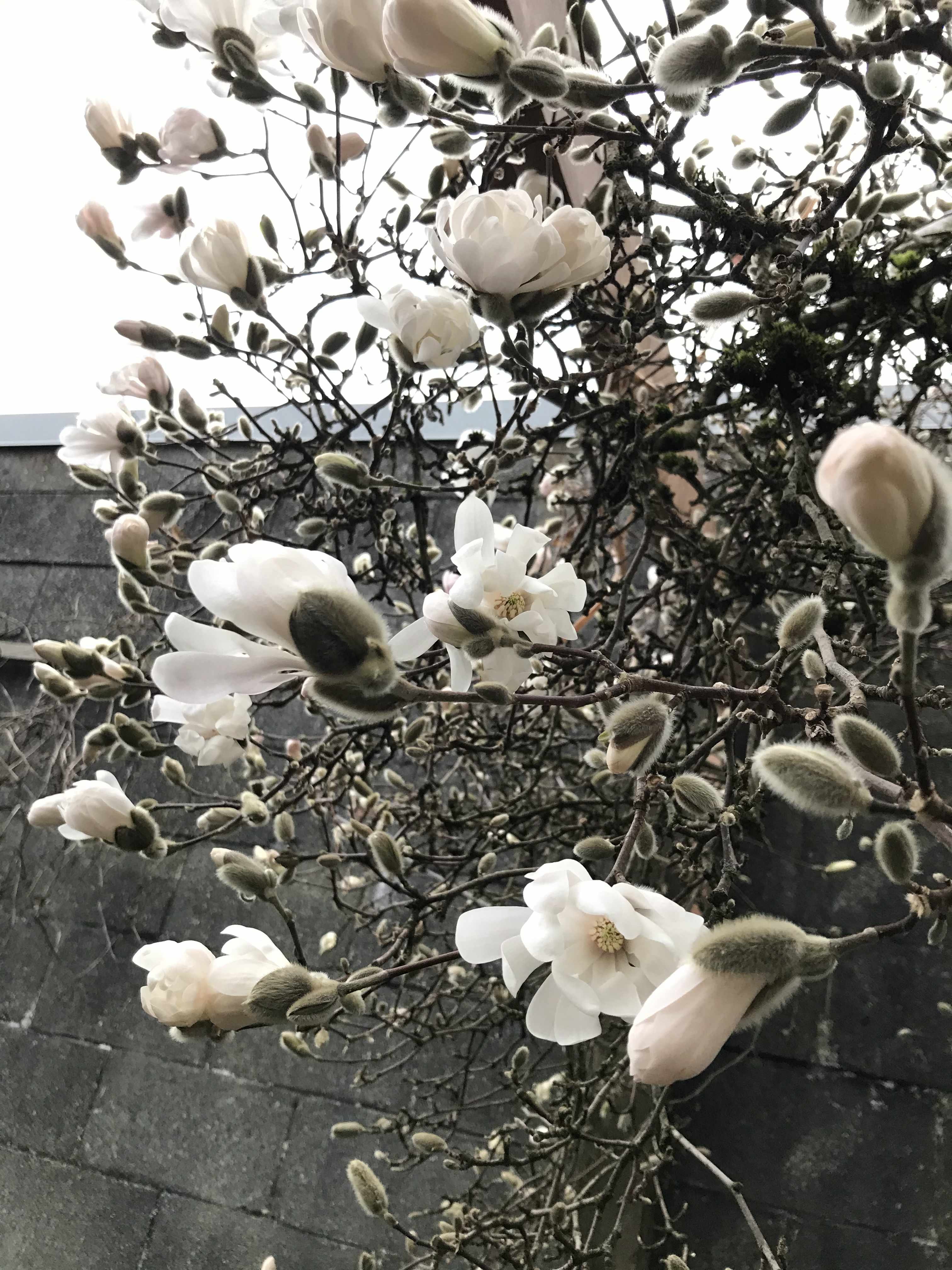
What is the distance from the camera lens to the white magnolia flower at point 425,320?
54 cm

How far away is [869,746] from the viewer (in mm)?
338

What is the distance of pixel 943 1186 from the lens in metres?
0.91

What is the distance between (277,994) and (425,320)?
0.42 m

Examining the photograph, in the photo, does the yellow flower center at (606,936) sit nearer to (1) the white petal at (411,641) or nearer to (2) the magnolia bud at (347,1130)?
(1) the white petal at (411,641)

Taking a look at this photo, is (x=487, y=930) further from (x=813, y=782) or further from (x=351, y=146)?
(x=351, y=146)

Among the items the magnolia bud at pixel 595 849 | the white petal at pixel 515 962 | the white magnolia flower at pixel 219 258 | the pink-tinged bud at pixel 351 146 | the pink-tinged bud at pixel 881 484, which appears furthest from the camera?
the pink-tinged bud at pixel 351 146

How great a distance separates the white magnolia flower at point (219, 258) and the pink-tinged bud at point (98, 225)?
172 millimetres

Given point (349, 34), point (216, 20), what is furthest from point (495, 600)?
point (216, 20)

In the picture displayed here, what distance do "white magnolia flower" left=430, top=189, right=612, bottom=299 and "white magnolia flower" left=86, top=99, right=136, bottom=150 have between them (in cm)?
37

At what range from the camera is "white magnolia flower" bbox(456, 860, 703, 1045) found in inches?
14.1

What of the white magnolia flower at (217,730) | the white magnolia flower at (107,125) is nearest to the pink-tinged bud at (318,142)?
the white magnolia flower at (107,125)

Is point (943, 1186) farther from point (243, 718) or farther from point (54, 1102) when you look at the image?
point (54, 1102)

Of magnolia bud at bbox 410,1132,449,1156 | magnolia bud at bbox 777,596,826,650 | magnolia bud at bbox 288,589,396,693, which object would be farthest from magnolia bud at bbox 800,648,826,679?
magnolia bud at bbox 410,1132,449,1156

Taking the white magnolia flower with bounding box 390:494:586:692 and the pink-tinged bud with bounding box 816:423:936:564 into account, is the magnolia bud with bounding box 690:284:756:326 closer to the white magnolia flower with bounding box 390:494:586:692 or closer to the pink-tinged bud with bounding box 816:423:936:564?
the white magnolia flower with bounding box 390:494:586:692
